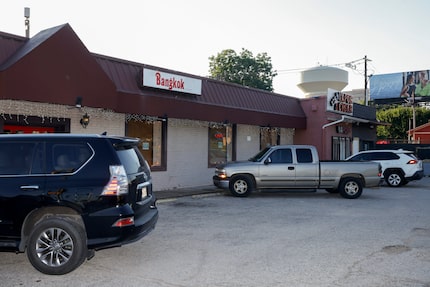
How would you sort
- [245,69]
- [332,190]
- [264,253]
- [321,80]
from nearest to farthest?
[264,253] < [332,190] < [321,80] < [245,69]

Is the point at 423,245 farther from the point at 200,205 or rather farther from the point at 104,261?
the point at 200,205

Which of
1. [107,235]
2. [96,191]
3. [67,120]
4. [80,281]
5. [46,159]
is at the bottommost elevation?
[80,281]

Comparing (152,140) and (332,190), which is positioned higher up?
(152,140)

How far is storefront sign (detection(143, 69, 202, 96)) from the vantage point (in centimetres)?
1380

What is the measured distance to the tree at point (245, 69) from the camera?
168ft

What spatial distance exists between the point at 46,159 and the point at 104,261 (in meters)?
1.76

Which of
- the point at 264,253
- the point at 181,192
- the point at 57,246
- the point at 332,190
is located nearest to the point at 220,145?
the point at 181,192

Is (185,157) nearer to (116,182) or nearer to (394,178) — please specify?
(394,178)

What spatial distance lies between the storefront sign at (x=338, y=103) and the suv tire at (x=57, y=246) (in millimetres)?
18257

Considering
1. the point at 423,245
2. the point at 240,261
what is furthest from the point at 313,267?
the point at 423,245

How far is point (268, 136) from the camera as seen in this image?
837 inches

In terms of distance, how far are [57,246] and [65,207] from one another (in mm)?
527

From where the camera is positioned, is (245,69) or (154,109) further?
(245,69)

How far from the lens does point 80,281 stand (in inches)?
209
